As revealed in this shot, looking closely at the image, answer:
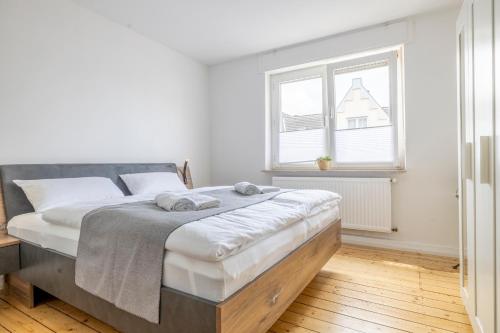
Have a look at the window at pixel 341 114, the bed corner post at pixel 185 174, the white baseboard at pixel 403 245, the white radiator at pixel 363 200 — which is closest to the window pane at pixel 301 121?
the window at pixel 341 114

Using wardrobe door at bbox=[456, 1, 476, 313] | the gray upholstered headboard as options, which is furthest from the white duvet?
wardrobe door at bbox=[456, 1, 476, 313]

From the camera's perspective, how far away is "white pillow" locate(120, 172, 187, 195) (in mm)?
2795

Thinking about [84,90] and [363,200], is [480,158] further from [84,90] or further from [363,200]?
[84,90]

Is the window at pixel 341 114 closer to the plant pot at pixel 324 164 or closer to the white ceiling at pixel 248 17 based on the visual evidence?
the plant pot at pixel 324 164

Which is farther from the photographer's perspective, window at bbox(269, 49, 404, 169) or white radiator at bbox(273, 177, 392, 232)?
window at bbox(269, 49, 404, 169)

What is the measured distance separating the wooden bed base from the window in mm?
1536

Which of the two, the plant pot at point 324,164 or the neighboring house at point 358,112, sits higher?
the neighboring house at point 358,112

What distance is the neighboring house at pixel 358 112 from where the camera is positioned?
327 centimetres

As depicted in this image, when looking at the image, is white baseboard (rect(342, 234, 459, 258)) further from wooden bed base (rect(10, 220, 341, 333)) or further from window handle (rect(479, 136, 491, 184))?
window handle (rect(479, 136, 491, 184))

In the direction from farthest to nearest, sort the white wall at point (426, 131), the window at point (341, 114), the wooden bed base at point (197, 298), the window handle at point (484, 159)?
the window at point (341, 114) → the white wall at point (426, 131) → the window handle at point (484, 159) → the wooden bed base at point (197, 298)

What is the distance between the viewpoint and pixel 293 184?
3592 millimetres

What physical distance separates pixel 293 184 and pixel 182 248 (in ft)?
8.45

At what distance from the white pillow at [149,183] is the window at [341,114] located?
159 cm

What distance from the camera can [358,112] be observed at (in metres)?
3.39
